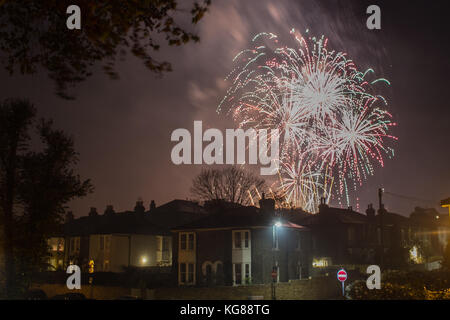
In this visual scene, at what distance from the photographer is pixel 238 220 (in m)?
46.2

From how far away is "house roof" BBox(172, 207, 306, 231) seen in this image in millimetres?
44812

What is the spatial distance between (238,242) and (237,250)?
0.85m

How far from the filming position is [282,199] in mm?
78938

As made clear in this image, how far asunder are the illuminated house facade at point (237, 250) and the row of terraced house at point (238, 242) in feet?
0.33

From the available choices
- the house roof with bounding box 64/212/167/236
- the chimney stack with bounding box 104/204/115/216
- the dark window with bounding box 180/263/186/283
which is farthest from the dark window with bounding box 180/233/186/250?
the chimney stack with bounding box 104/204/115/216

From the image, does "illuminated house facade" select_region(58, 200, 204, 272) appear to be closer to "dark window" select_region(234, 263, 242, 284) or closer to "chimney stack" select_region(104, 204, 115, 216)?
"chimney stack" select_region(104, 204, 115, 216)

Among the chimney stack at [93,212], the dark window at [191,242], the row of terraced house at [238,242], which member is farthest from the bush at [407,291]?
the chimney stack at [93,212]

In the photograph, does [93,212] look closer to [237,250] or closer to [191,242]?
[191,242]

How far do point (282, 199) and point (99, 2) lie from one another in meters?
72.7

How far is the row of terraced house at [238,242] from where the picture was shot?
147ft

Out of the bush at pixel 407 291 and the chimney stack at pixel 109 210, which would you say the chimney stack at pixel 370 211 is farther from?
the bush at pixel 407 291
